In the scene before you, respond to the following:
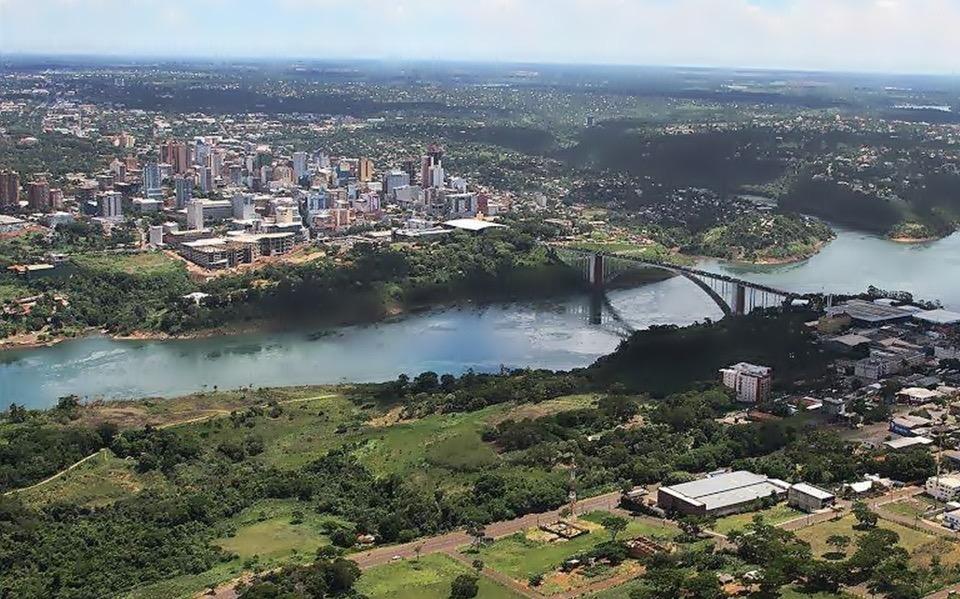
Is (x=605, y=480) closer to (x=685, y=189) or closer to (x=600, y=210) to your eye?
(x=600, y=210)

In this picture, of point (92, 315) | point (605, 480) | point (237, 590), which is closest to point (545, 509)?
point (605, 480)

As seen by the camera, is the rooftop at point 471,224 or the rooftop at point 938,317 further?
the rooftop at point 471,224

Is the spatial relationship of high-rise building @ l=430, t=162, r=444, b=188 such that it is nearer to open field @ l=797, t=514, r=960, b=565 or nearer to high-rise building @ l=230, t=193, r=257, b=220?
high-rise building @ l=230, t=193, r=257, b=220

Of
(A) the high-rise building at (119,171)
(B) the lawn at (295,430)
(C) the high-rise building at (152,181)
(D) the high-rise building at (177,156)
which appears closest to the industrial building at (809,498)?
(B) the lawn at (295,430)

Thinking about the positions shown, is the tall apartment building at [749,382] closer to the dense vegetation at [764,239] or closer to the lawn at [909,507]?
the lawn at [909,507]

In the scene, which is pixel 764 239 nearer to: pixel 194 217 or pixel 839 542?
pixel 194 217

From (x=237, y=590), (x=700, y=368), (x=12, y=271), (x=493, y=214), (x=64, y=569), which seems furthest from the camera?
(x=493, y=214)

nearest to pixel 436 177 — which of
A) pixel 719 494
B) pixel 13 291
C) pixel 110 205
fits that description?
pixel 110 205
